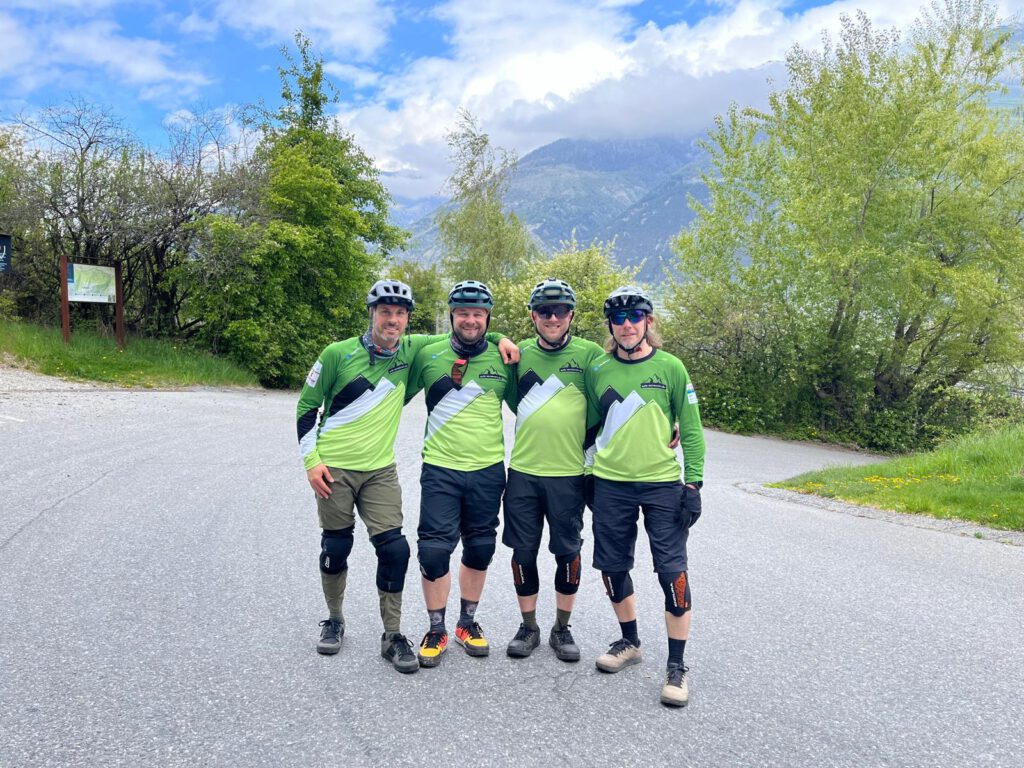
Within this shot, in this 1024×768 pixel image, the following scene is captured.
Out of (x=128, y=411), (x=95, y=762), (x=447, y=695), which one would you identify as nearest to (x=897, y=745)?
(x=447, y=695)

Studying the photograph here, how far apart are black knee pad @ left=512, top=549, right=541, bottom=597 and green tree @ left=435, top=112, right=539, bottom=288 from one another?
40134 mm

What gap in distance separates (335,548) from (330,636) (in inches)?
18.6

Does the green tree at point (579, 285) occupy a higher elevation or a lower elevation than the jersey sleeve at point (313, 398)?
higher

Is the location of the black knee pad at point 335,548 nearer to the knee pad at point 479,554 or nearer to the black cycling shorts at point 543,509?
the knee pad at point 479,554

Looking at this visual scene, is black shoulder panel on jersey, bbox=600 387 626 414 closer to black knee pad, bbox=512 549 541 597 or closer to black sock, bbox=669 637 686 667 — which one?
black knee pad, bbox=512 549 541 597

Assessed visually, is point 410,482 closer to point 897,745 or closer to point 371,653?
point 371,653

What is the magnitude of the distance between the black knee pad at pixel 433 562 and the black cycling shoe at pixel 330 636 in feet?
1.86

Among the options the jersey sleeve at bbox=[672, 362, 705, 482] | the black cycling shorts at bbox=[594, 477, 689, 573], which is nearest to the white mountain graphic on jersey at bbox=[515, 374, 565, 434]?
the black cycling shorts at bbox=[594, 477, 689, 573]

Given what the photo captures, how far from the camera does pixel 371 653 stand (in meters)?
4.11

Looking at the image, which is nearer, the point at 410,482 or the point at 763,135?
the point at 410,482

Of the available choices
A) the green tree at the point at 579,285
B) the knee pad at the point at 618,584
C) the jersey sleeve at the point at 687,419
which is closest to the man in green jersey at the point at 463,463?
the knee pad at the point at 618,584

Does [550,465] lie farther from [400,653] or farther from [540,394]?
[400,653]

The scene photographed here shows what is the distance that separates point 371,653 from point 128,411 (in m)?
11.4

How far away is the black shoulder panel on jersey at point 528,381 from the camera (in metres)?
4.32
